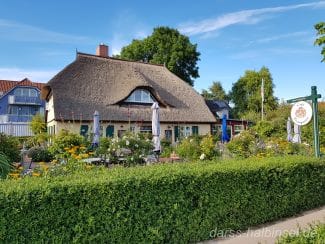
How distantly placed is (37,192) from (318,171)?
540cm

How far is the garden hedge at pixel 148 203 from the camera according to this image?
3627 millimetres

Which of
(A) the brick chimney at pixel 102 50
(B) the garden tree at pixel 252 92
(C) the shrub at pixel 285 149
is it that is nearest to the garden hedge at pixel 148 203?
(C) the shrub at pixel 285 149

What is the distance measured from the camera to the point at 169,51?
3959 centimetres

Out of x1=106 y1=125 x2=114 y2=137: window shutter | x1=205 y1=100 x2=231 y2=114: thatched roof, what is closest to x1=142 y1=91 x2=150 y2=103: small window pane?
x1=106 y1=125 x2=114 y2=137: window shutter

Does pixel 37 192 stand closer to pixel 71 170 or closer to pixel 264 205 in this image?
pixel 71 170

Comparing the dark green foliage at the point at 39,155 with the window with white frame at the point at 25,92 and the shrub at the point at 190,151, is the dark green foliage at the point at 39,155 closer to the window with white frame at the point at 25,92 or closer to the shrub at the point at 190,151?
the shrub at the point at 190,151

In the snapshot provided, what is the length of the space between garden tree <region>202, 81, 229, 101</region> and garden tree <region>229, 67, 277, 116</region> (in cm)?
465

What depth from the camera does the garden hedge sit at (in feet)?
11.9

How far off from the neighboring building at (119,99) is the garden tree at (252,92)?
21.8 metres

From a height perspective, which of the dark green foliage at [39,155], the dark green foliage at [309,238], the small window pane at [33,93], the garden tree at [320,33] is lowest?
the dark green foliage at [39,155]

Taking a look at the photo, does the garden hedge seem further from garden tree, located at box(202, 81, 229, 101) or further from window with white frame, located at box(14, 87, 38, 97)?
garden tree, located at box(202, 81, 229, 101)

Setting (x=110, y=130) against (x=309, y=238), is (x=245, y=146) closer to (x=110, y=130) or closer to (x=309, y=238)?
(x=309, y=238)

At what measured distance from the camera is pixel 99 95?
25.1m

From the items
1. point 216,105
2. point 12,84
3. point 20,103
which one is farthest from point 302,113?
point 12,84
